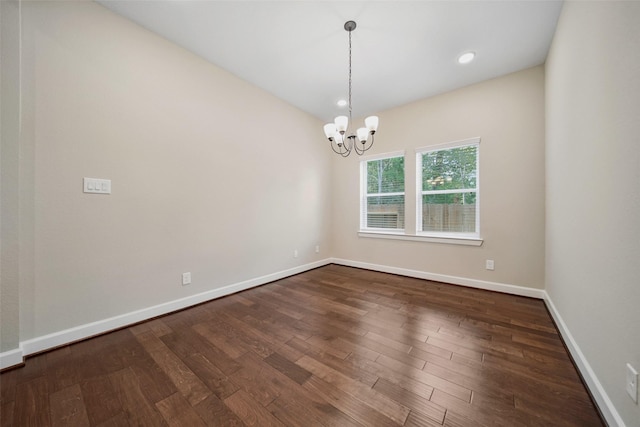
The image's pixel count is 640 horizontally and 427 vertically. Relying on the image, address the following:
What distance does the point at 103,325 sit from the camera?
1.95m

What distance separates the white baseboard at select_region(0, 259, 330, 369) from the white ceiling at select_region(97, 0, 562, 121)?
2.78m

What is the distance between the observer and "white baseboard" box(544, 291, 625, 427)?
42.3 inches

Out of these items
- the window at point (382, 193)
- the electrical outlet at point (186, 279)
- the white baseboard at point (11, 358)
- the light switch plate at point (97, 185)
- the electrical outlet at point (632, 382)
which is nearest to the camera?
the electrical outlet at point (632, 382)

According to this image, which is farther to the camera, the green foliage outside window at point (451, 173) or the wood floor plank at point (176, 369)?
the green foliage outside window at point (451, 173)

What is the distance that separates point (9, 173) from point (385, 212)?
13.6 ft

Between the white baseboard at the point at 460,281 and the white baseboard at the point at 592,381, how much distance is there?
2.88 feet

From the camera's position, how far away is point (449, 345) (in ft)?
5.86

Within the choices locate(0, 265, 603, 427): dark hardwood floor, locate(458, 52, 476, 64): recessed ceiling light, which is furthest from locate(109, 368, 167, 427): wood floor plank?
locate(458, 52, 476, 64): recessed ceiling light

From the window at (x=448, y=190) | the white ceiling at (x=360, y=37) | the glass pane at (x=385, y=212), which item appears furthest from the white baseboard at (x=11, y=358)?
the window at (x=448, y=190)

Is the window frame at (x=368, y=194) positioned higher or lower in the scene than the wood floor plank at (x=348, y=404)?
higher

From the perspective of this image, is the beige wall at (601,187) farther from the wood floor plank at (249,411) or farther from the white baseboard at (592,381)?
the wood floor plank at (249,411)

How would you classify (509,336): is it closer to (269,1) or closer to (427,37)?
(427,37)

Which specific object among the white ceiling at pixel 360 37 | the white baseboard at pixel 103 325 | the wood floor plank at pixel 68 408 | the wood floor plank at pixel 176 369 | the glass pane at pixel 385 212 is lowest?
the wood floor plank at pixel 176 369

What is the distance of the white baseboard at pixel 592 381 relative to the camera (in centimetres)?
107
